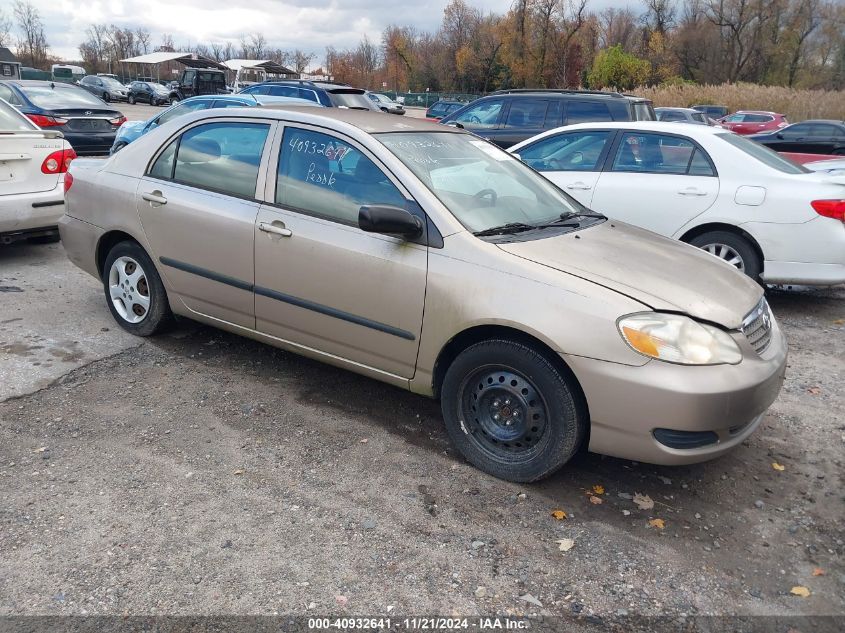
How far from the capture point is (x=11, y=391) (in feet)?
13.8

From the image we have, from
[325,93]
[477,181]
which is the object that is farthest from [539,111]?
[477,181]

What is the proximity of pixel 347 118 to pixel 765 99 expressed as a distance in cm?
4133

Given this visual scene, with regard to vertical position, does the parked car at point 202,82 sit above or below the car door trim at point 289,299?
below

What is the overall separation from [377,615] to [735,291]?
7.69 ft

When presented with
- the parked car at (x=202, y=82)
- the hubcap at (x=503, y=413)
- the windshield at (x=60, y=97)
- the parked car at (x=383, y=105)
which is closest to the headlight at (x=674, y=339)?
the hubcap at (x=503, y=413)

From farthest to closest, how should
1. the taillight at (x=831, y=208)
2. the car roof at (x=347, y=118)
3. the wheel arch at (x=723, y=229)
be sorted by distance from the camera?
the wheel arch at (x=723, y=229) < the taillight at (x=831, y=208) < the car roof at (x=347, y=118)

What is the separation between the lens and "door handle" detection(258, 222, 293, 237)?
399 centimetres

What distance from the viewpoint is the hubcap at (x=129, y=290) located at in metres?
4.98

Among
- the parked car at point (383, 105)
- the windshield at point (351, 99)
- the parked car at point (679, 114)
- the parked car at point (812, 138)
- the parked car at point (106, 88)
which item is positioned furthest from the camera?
the parked car at point (106, 88)

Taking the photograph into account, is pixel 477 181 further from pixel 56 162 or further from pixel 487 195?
pixel 56 162

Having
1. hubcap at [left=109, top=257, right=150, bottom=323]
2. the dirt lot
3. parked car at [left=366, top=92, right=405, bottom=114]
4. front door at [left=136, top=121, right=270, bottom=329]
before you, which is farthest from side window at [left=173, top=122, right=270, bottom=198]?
parked car at [left=366, top=92, right=405, bottom=114]

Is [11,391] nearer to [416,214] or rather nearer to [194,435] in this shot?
[194,435]

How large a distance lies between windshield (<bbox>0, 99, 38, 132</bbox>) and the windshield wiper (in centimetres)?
549

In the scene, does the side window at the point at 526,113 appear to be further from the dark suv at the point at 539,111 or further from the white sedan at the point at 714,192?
the white sedan at the point at 714,192
